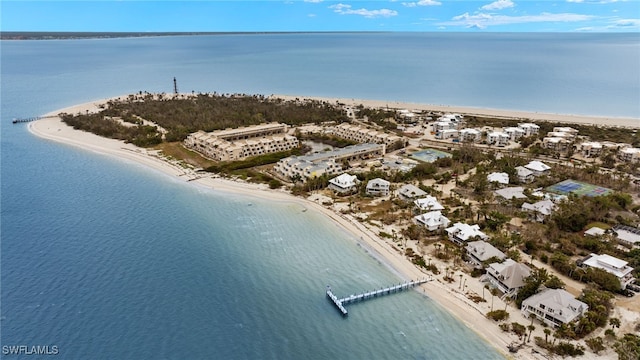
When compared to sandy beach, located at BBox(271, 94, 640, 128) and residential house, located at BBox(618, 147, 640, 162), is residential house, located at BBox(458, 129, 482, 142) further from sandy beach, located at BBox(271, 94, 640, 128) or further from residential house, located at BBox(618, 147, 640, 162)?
residential house, located at BBox(618, 147, 640, 162)

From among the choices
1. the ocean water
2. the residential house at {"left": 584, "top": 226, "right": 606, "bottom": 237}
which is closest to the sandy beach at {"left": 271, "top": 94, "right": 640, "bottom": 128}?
the residential house at {"left": 584, "top": 226, "right": 606, "bottom": 237}

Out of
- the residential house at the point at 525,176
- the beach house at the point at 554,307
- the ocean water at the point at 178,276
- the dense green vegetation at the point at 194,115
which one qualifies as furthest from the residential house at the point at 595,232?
the dense green vegetation at the point at 194,115

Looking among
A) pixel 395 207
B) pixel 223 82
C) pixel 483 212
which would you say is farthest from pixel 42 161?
pixel 223 82

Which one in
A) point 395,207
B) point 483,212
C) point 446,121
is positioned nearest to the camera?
point 483,212

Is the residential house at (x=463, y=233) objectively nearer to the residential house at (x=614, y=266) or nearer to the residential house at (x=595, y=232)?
the residential house at (x=614, y=266)

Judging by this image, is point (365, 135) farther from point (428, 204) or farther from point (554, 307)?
point (554, 307)

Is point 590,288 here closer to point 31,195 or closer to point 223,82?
point 31,195
